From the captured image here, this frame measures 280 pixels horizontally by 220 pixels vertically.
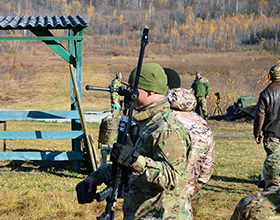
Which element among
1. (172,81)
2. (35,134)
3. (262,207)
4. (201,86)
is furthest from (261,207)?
(201,86)

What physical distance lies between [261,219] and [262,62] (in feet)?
144

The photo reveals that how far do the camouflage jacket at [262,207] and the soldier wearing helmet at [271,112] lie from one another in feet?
11.0

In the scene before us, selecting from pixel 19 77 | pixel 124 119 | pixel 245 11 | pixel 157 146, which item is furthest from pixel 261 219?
pixel 245 11

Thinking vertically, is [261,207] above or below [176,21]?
below

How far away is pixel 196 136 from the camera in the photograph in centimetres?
336

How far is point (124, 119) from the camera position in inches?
84.9

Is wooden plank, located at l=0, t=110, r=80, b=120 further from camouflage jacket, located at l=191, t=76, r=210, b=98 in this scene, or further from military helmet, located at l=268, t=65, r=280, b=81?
camouflage jacket, located at l=191, t=76, r=210, b=98

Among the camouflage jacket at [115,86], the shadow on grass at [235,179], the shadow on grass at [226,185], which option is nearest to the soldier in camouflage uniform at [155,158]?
the shadow on grass at [226,185]

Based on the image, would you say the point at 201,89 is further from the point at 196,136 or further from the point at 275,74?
the point at 196,136

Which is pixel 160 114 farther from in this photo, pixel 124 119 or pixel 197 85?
pixel 197 85

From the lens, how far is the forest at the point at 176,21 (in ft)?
209

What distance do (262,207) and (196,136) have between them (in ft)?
3.90

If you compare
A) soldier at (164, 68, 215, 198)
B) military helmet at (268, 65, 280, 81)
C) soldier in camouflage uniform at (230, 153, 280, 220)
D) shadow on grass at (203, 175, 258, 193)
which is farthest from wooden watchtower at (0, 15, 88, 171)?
soldier in camouflage uniform at (230, 153, 280, 220)

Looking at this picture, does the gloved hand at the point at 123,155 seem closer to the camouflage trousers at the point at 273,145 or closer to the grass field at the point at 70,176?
the grass field at the point at 70,176
